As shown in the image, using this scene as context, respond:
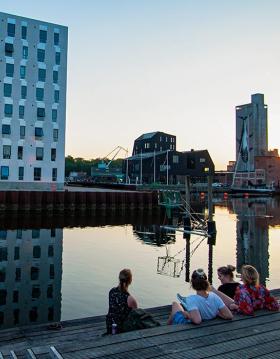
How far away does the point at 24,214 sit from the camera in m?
45.8

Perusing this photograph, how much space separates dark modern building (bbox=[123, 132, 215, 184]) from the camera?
120 meters

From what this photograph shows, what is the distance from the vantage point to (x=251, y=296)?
25.1 feet

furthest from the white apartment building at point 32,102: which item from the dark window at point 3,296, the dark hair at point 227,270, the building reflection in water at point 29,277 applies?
the dark hair at point 227,270

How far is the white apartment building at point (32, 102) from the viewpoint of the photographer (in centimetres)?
6353

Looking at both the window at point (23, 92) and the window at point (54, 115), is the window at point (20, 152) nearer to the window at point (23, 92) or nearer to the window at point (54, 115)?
the window at point (54, 115)

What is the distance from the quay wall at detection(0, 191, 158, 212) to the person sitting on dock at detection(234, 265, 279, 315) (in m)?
42.7

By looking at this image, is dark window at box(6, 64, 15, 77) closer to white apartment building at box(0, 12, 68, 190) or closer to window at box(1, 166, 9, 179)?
white apartment building at box(0, 12, 68, 190)

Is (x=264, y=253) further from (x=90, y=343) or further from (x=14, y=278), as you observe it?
(x=90, y=343)

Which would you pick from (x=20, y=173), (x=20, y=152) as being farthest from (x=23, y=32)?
(x=20, y=173)

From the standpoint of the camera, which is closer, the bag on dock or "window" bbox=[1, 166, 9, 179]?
the bag on dock

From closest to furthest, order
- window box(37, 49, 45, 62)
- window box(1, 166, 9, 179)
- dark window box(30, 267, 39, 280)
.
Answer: dark window box(30, 267, 39, 280)
window box(1, 166, 9, 179)
window box(37, 49, 45, 62)

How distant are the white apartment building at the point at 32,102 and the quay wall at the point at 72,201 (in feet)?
43.4

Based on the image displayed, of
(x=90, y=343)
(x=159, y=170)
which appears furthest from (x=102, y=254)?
(x=159, y=170)

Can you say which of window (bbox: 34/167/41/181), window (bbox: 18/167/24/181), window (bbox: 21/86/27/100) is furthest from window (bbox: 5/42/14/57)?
window (bbox: 34/167/41/181)
